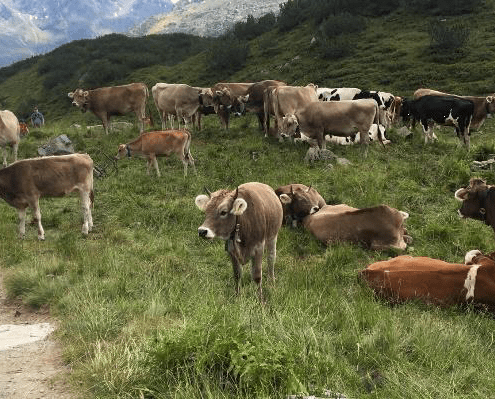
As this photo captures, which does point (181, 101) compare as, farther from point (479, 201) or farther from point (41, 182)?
point (479, 201)

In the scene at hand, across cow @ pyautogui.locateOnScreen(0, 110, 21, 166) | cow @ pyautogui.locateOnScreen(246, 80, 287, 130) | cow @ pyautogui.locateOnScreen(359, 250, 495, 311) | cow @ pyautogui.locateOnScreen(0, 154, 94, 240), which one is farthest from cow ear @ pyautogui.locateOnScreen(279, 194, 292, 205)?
cow @ pyautogui.locateOnScreen(0, 110, 21, 166)

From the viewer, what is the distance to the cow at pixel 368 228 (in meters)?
9.71

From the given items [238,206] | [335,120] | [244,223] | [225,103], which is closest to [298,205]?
[244,223]

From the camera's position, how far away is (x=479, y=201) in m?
8.98

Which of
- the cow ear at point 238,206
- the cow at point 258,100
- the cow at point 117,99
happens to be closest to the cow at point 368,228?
the cow ear at point 238,206

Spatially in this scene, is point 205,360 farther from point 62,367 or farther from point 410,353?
point 410,353

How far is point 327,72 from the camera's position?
40250 mm

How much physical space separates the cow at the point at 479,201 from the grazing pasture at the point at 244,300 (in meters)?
0.90

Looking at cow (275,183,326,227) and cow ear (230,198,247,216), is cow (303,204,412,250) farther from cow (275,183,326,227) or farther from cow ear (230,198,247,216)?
cow ear (230,198,247,216)

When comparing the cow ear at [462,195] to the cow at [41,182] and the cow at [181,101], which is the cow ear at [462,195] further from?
the cow at [181,101]

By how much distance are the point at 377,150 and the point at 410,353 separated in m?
13.5

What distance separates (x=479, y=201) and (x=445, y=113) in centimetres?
1132

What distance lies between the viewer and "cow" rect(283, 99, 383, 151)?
17.5m

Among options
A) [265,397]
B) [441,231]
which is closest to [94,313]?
[265,397]
